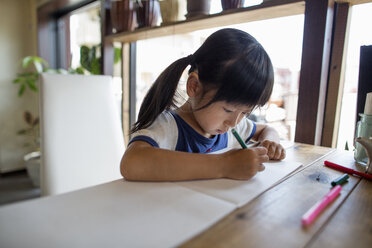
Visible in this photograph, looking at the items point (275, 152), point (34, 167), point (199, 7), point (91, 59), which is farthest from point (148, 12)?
point (34, 167)

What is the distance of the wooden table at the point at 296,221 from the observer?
0.95 feet

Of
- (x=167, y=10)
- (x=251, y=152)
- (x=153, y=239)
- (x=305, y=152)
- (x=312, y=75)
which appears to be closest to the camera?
(x=153, y=239)


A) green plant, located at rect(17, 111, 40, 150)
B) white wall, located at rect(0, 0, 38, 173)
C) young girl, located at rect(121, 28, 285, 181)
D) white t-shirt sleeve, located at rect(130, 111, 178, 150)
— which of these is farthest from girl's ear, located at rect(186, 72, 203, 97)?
white wall, located at rect(0, 0, 38, 173)

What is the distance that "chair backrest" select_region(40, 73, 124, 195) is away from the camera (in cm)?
77

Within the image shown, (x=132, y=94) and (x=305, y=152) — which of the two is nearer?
(x=305, y=152)

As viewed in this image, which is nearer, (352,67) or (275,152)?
(275,152)

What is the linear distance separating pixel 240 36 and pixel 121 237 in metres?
0.52

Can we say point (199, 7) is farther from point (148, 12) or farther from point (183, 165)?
point (183, 165)

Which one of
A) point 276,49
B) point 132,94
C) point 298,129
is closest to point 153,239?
point 298,129

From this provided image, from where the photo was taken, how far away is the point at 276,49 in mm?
1148

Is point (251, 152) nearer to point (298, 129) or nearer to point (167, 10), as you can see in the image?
point (298, 129)

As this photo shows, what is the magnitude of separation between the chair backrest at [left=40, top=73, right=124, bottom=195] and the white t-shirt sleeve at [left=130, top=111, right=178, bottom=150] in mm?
345

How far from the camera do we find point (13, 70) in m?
2.43

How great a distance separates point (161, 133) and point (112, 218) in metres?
0.33
